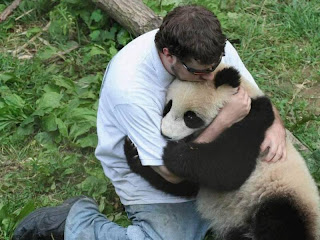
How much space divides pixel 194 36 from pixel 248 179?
34.4 inches

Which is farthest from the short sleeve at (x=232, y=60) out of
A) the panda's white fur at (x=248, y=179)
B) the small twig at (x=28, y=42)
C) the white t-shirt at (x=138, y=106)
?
the small twig at (x=28, y=42)

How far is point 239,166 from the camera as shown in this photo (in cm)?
346

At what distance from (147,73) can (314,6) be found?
3069 mm

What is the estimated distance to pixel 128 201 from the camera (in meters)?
3.81

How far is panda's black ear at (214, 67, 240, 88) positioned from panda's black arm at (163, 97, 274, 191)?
23cm

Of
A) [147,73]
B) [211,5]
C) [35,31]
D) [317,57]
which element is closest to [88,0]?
[35,31]

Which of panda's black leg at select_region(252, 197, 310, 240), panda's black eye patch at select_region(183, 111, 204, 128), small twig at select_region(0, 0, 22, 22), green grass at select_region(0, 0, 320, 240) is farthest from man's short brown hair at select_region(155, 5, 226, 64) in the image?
small twig at select_region(0, 0, 22, 22)

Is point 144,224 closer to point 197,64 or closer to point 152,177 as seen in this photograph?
point 152,177

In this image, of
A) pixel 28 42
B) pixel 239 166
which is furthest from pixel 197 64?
pixel 28 42

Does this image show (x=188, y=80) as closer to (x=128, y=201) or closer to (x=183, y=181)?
(x=183, y=181)

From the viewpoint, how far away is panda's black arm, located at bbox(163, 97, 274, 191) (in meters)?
3.40

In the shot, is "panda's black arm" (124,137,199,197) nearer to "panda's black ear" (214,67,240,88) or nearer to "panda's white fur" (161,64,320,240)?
"panda's white fur" (161,64,320,240)

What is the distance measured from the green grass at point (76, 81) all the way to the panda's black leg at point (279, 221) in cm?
88

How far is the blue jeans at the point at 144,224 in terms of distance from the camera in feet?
12.2
